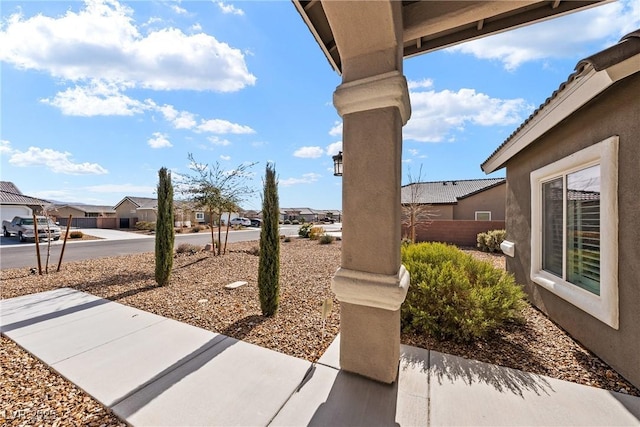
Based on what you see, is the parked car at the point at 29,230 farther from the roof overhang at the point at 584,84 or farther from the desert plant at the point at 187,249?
the roof overhang at the point at 584,84

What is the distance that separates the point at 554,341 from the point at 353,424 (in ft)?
10.1

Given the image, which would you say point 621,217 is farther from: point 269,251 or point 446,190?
point 446,190

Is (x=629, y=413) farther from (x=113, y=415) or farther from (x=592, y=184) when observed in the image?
(x=113, y=415)

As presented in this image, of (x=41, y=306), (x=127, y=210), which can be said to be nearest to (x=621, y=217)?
(x=41, y=306)

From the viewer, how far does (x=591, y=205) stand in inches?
133

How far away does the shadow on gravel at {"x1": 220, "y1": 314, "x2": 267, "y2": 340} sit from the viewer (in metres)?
3.67

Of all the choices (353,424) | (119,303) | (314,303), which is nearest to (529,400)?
(353,424)

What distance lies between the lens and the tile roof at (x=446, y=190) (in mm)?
21859

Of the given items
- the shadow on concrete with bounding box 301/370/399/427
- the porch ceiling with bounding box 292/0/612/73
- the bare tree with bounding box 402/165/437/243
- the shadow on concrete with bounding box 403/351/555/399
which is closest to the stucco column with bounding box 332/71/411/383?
the shadow on concrete with bounding box 301/370/399/427

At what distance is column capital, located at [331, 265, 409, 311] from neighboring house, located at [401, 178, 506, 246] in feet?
36.4

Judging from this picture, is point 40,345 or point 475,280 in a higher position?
point 475,280

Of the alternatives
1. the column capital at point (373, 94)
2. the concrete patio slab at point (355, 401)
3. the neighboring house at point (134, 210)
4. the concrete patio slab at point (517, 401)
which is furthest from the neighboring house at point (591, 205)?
the neighboring house at point (134, 210)

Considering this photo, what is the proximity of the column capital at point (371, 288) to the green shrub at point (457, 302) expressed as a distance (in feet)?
3.51

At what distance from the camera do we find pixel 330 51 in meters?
4.12
